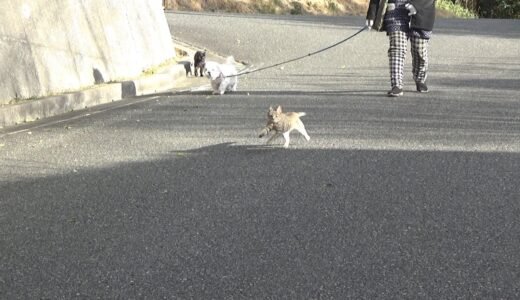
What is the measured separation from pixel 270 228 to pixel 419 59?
23.2 ft

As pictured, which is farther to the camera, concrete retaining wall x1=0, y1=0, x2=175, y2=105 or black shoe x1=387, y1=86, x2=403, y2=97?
black shoe x1=387, y1=86, x2=403, y2=97

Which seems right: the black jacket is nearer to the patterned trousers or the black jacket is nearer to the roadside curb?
the patterned trousers

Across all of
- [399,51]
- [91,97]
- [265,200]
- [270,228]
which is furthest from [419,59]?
[270,228]

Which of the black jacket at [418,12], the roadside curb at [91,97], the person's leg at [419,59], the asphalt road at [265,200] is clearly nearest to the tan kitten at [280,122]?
→ the asphalt road at [265,200]

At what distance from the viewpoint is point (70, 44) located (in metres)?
12.0

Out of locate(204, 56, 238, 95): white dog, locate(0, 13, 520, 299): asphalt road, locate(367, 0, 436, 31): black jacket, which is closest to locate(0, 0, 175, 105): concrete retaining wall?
locate(0, 13, 520, 299): asphalt road

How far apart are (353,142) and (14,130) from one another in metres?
3.63

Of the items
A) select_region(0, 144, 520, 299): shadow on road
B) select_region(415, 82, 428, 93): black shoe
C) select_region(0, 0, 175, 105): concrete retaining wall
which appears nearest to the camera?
select_region(0, 144, 520, 299): shadow on road

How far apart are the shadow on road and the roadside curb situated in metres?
2.84

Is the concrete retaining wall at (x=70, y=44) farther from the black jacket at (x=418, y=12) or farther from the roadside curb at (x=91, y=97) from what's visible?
the black jacket at (x=418, y=12)

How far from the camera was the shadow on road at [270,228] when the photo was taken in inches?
184

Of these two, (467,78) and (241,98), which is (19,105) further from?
(467,78)

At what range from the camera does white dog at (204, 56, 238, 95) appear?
12.1m

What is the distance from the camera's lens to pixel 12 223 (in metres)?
A: 5.90
